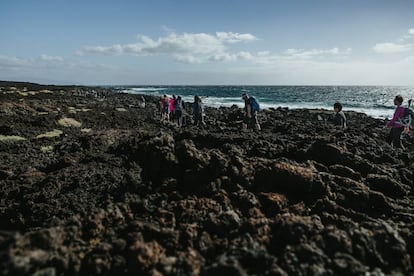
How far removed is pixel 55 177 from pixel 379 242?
25.1ft

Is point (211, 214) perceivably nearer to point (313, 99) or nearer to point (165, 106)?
point (165, 106)

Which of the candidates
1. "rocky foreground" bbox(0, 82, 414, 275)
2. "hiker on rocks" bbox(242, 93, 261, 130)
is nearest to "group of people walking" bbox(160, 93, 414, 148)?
"hiker on rocks" bbox(242, 93, 261, 130)

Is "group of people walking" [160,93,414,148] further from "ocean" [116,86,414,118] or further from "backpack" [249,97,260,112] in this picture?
"ocean" [116,86,414,118]

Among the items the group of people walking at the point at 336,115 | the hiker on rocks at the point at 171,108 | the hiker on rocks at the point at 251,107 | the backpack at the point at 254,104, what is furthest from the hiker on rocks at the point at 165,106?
the backpack at the point at 254,104

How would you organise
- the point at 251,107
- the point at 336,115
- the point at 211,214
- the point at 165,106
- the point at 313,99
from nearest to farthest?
the point at 211,214
the point at 336,115
the point at 251,107
the point at 165,106
the point at 313,99

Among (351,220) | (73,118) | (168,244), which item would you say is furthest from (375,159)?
(73,118)

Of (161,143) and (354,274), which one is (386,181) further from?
(161,143)

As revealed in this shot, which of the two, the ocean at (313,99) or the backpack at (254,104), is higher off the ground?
the backpack at (254,104)

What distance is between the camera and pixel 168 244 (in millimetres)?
4633

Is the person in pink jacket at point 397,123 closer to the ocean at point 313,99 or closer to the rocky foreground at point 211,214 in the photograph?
the rocky foreground at point 211,214

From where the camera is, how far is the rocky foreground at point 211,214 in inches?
164

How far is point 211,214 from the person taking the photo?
5270mm

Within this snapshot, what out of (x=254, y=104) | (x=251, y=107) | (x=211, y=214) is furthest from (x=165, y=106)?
(x=211, y=214)

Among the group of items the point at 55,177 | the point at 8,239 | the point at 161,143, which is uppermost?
the point at 161,143
